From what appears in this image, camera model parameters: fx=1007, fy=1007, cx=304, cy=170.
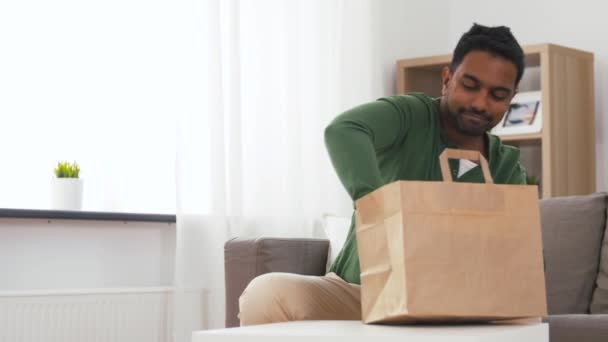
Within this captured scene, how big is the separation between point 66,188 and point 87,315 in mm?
406

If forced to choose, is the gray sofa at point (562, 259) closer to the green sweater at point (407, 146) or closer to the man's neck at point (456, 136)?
the green sweater at point (407, 146)

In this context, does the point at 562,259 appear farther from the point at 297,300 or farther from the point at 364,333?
the point at 364,333

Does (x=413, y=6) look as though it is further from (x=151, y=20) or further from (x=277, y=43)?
(x=151, y=20)

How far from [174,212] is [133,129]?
33 cm

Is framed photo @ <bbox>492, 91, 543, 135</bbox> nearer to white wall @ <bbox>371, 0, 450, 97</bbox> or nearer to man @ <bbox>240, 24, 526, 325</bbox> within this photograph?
white wall @ <bbox>371, 0, 450, 97</bbox>

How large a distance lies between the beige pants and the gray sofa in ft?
2.79

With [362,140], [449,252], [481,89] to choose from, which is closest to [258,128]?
[481,89]

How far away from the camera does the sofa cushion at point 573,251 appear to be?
9.21ft

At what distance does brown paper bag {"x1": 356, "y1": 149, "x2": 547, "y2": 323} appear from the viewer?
145 centimetres

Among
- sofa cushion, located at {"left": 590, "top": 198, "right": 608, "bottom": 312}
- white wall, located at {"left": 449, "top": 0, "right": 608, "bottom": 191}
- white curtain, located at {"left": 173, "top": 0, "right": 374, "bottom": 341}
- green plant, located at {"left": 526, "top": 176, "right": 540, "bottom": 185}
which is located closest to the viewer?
sofa cushion, located at {"left": 590, "top": 198, "right": 608, "bottom": 312}

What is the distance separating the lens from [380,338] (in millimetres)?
1322

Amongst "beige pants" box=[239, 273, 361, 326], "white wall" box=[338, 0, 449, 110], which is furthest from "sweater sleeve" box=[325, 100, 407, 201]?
"white wall" box=[338, 0, 449, 110]

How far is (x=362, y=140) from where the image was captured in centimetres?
175

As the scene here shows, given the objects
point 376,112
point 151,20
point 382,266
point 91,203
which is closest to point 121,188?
point 91,203
